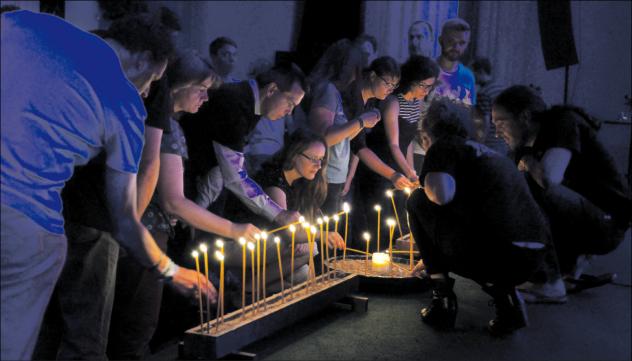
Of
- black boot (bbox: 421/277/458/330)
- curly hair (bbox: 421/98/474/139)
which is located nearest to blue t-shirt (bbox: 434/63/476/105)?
curly hair (bbox: 421/98/474/139)

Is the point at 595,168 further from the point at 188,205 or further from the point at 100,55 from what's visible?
the point at 100,55

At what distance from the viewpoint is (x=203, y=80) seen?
7.89 ft

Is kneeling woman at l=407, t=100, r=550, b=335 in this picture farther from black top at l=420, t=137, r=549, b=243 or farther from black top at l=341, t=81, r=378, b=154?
black top at l=341, t=81, r=378, b=154

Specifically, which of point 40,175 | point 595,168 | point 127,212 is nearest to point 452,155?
point 595,168

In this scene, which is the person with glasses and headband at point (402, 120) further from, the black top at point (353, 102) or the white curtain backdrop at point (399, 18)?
the white curtain backdrop at point (399, 18)

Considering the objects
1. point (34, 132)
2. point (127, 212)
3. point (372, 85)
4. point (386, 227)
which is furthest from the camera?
point (386, 227)

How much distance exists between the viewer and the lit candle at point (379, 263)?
3.61m

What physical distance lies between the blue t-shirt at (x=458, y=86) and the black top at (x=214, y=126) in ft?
5.07

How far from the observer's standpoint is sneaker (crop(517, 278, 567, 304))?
3.65 metres

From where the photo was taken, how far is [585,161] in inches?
148

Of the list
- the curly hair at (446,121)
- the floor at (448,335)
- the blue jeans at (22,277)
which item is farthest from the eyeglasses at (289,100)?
the blue jeans at (22,277)

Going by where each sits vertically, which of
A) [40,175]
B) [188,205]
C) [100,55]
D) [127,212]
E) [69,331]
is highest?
[100,55]

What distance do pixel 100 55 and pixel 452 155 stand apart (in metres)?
1.82

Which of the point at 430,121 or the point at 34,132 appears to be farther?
the point at 430,121
